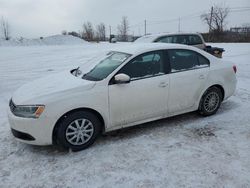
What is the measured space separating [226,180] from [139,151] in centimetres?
121

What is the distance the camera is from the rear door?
158 inches

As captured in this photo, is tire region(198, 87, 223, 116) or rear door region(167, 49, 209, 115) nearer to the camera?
rear door region(167, 49, 209, 115)

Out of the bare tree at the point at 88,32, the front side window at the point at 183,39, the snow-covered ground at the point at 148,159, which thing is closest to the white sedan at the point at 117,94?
the snow-covered ground at the point at 148,159

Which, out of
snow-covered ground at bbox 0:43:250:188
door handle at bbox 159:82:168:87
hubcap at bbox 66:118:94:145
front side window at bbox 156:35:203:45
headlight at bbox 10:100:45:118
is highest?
front side window at bbox 156:35:203:45

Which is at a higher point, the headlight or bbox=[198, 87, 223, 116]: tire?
the headlight

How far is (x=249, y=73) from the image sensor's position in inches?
330

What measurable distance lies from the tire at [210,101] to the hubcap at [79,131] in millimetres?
2223

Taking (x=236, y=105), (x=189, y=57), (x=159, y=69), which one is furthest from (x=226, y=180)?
(x=236, y=105)

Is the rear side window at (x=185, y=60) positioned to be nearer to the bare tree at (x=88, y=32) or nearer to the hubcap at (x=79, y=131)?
the hubcap at (x=79, y=131)

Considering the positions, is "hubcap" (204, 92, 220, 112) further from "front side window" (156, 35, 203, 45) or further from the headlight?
"front side window" (156, 35, 203, 45)

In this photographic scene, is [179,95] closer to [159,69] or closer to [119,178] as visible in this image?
[159,69]

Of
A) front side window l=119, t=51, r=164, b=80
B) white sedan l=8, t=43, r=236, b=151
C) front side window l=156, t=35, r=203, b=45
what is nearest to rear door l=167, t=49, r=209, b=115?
white sedan l=8, t=43, r=236, b=151

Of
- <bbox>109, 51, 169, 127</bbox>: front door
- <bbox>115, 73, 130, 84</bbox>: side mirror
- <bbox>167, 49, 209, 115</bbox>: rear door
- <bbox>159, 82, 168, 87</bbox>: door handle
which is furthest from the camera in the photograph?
<bbox>167, 49, 209, 115</bbox>: rear door

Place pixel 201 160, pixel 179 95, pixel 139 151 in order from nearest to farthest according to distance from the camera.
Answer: pixel 201 160 < pixel 139 151 < pixel 179 95
